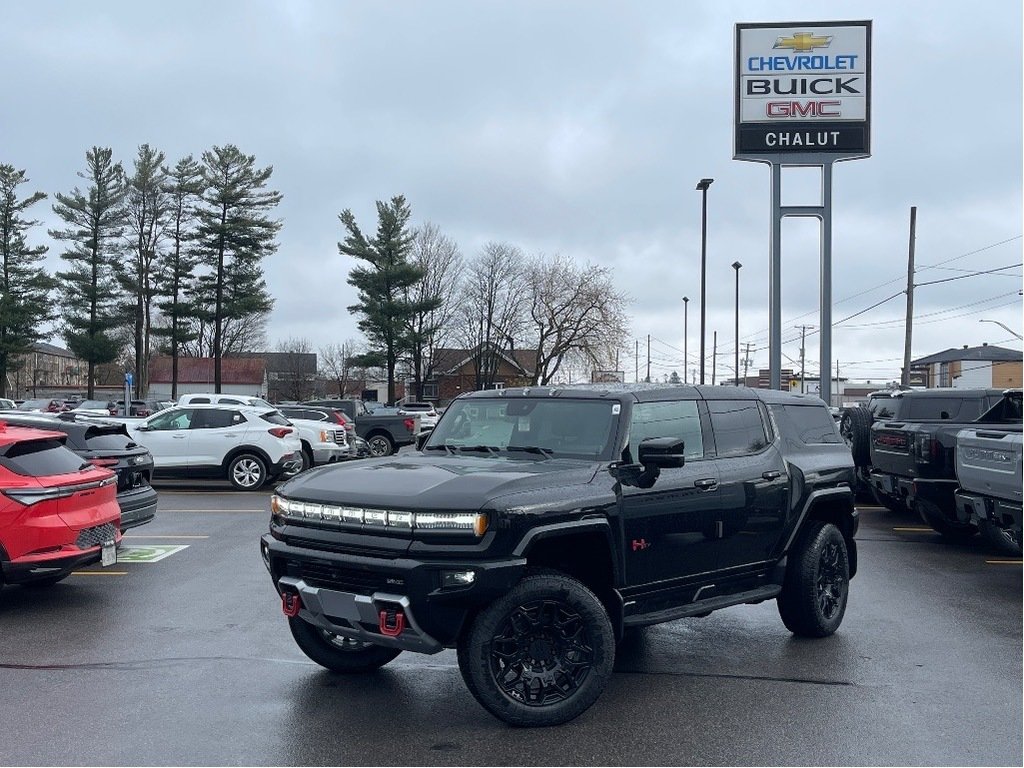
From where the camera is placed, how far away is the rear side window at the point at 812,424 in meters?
7.71

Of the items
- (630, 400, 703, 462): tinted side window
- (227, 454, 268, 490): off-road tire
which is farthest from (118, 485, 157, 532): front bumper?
(227, 454, 268, 490): off-road tire

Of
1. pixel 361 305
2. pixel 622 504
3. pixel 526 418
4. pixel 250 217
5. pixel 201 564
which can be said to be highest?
pixel 250 217

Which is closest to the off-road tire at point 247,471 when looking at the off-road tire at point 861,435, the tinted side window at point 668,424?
the off-road tire at point 861,435

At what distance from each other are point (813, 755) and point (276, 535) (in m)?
3.16

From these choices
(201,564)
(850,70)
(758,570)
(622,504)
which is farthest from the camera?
(850,70)

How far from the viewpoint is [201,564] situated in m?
10.5

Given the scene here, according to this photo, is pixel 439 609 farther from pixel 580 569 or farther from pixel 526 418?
pixel 526 418

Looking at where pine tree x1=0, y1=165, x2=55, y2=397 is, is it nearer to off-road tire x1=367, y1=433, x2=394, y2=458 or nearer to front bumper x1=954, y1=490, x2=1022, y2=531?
off-road tire x1=367, y1=433, x2=394, y2=458

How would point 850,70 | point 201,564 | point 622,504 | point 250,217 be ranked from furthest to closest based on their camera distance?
point 250,217
point 850,70
point 201,564
point 622,504

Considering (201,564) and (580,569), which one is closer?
(580,569)

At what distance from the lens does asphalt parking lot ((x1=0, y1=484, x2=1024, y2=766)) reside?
5.03m

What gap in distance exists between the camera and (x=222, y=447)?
18828mm

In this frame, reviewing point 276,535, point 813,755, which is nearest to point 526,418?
point 276,535

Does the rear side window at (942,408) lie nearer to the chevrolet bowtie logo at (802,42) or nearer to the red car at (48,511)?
the red car at (48,511)
